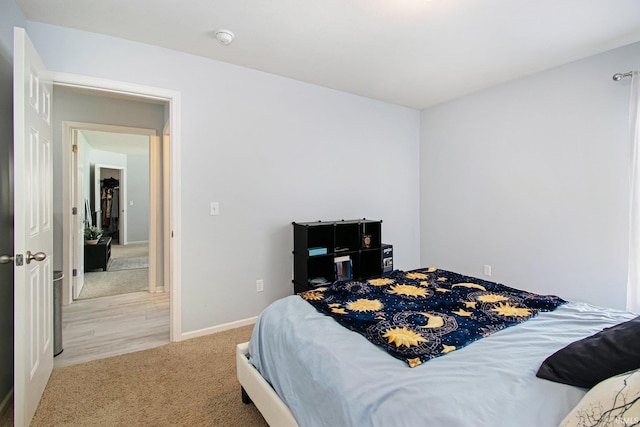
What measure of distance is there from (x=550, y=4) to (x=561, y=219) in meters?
1.84

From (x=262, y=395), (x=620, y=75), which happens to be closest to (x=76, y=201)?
(x=262, y=395)

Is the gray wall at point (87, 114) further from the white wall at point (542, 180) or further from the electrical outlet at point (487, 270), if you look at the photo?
the electrical outlet at point (487, 270)

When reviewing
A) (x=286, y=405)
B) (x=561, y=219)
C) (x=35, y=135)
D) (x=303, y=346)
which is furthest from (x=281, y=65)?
(x=561, y=219)

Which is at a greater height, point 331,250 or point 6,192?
point 6,192

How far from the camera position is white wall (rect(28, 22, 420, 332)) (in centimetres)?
253

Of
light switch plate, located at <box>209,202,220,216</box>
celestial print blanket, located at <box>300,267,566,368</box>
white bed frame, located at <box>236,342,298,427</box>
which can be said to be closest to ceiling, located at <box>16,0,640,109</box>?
light switch plate, located at <box>209,202,220,216</box>

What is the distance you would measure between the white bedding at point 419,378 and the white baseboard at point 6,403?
1502 millimetres

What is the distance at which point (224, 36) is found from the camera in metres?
2.34

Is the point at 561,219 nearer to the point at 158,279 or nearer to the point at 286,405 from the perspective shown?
the point at 286,405

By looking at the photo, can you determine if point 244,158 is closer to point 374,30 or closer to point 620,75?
point 374,30

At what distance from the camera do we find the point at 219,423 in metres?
1.70

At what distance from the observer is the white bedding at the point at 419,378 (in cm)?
96

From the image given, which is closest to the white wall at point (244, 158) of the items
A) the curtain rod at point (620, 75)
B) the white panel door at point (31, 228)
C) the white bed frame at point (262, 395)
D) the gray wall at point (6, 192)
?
the gray wall at point (6, 192)

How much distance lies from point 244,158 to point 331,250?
124 centimetres
